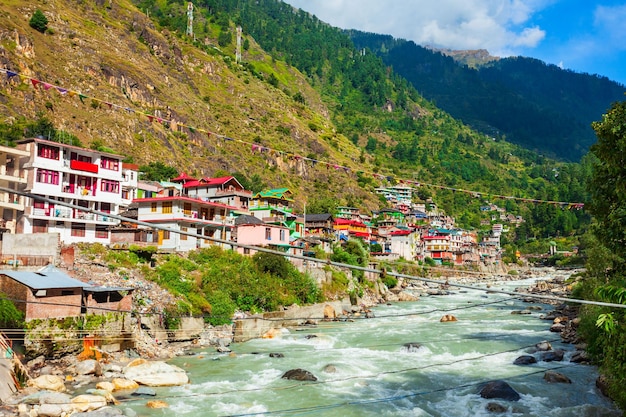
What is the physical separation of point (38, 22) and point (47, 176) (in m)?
68.3

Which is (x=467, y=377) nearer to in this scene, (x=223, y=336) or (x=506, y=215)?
(x=223, y=336)

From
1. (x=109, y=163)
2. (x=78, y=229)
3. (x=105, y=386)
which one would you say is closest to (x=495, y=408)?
(x=105, y=386)

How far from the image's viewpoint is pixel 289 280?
128 feet

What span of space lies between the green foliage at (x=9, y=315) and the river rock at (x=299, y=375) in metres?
11.7

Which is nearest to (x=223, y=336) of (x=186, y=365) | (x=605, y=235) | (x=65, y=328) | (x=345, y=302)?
(x=186, y=365)

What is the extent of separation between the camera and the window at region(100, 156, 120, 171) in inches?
1585

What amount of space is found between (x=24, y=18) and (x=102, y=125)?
30.1 meters

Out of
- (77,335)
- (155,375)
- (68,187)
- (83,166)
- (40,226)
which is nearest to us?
(155,375)

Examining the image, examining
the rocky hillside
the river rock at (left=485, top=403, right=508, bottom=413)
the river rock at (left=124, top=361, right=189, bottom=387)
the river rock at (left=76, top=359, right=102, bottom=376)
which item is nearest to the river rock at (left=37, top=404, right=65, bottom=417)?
the river rock at (left=76, top=359, right=102, bottom=376)

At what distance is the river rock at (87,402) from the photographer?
1619 centimetres

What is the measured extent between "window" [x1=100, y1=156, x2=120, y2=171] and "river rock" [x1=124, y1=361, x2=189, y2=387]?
24.0m

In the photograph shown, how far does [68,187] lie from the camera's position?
123ft

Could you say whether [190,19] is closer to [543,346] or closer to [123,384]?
[543,346]

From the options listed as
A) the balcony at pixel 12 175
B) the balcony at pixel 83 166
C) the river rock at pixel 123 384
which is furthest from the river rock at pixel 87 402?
the balcony at pixel 83 166
